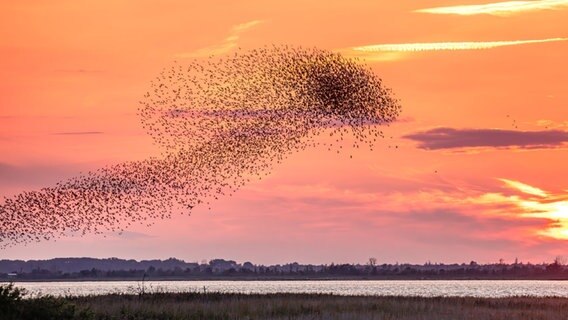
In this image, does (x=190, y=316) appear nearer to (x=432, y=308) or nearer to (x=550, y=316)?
(x=432, y=308)

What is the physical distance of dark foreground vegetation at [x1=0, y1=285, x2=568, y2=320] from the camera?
50.2 meters

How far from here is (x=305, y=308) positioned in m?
55.7

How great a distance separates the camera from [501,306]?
2490 inches

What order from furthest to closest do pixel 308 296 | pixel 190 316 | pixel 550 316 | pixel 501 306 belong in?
pixel 308 296 → pixel 501 306 → pixel 550 316 → pixel 190 316

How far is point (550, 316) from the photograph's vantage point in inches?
2101

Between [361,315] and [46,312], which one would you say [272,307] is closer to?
[361,315]

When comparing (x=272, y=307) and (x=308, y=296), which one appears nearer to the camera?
(x=272, y=307)

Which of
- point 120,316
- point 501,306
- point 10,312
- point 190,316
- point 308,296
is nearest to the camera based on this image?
point 10,312

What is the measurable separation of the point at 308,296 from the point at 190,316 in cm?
2043

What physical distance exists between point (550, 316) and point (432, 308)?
6546 millimetres

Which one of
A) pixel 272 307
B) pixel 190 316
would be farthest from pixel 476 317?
pixel 190 316

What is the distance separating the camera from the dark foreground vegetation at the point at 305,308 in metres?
50.2

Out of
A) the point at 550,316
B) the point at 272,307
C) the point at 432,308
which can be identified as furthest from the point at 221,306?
the point at 550,316

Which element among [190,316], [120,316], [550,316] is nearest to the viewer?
[120,316]
